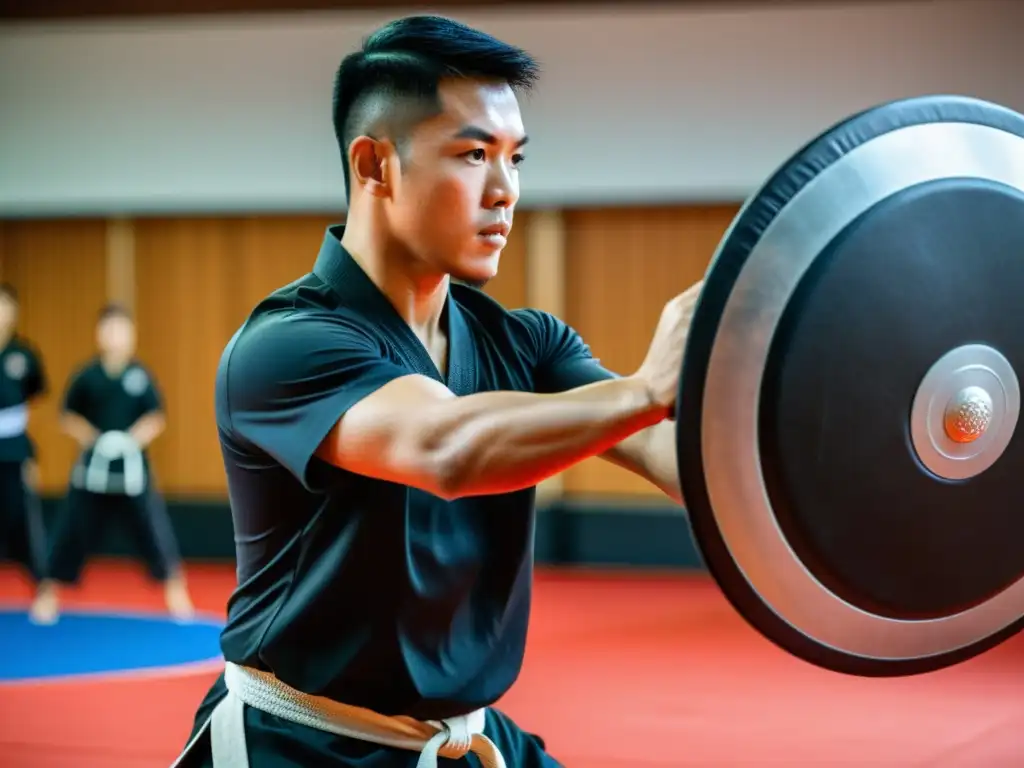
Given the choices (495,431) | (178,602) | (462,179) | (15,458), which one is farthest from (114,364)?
(495,431)

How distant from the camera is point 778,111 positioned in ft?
23.6

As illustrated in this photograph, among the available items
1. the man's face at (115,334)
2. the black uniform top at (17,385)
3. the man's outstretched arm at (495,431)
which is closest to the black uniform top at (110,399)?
the man's face at (115,334)

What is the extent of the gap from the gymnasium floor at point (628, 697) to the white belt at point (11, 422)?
859 millimetres

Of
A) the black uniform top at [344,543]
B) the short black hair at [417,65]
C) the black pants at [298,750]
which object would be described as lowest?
the black pants at [298,750]

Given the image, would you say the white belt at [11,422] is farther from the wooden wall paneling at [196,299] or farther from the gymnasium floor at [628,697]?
the wooden wall paneling at [196,299]

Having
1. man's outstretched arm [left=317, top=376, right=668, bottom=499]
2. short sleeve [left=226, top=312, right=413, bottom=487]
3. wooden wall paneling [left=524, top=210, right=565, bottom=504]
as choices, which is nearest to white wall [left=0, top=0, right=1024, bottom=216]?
wooden wall paneling [left=524, top=210, right=565, bottom=504]

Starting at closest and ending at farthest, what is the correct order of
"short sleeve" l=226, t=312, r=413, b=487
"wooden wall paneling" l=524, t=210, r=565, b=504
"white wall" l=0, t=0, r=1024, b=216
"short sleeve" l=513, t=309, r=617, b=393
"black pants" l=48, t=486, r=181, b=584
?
"short sleeve" l=226, t=312, r=413, b=487
"short sleeve" l=513, t=309, r=617, b=393
"black pants" l=48, t=486, r=181, b=584
"white wall" l=0, t=0, r=1024, b=216
"wooden wall paneling" l=524, t=210, r=565, b=504

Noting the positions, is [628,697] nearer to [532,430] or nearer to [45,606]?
[45,606]

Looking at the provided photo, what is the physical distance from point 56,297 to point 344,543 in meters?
7.44

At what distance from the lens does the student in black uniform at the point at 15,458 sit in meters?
6.01

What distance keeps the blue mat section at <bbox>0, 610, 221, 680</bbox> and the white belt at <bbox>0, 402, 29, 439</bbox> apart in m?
0.86

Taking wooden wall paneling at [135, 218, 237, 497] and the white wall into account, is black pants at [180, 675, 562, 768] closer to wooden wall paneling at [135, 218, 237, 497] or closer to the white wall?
the white wall

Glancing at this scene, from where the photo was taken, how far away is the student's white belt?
4.64 ft

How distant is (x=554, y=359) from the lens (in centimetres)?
166
